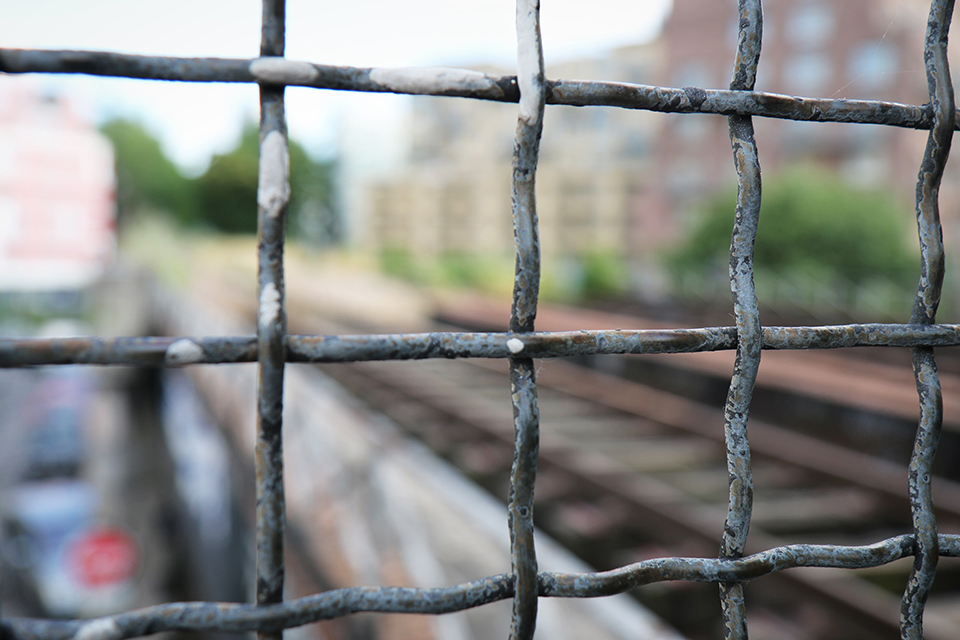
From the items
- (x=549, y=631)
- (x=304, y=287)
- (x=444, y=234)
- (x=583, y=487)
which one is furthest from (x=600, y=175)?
(x=549, y=631)

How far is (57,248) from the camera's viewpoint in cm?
573

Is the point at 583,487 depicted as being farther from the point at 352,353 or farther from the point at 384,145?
the point at 384,145

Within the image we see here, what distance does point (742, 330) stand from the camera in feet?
2.24

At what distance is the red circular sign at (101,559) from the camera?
446 inches

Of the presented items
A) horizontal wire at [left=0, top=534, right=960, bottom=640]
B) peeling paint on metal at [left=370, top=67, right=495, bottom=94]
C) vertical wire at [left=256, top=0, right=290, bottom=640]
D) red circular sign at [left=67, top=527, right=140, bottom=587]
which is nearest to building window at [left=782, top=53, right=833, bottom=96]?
red circular sign at [left=67, top=527, right=140, bottom=587]

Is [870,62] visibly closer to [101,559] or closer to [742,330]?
[101,559]

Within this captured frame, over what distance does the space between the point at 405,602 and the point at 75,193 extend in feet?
29.9

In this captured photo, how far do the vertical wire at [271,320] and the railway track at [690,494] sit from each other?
293cm

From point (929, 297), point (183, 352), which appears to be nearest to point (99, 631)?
point (183, 352)

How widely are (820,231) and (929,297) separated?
2145cm

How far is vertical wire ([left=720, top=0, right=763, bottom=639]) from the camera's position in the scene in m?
0.67

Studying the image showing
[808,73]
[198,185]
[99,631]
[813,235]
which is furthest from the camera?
[198,185]

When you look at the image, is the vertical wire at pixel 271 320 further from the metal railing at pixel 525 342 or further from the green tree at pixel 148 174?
the green tree at pixel 148 174

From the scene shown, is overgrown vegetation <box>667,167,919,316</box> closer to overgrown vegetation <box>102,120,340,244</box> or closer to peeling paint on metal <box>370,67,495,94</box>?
overgrown vegetation <box>102,120,340,244</box>
